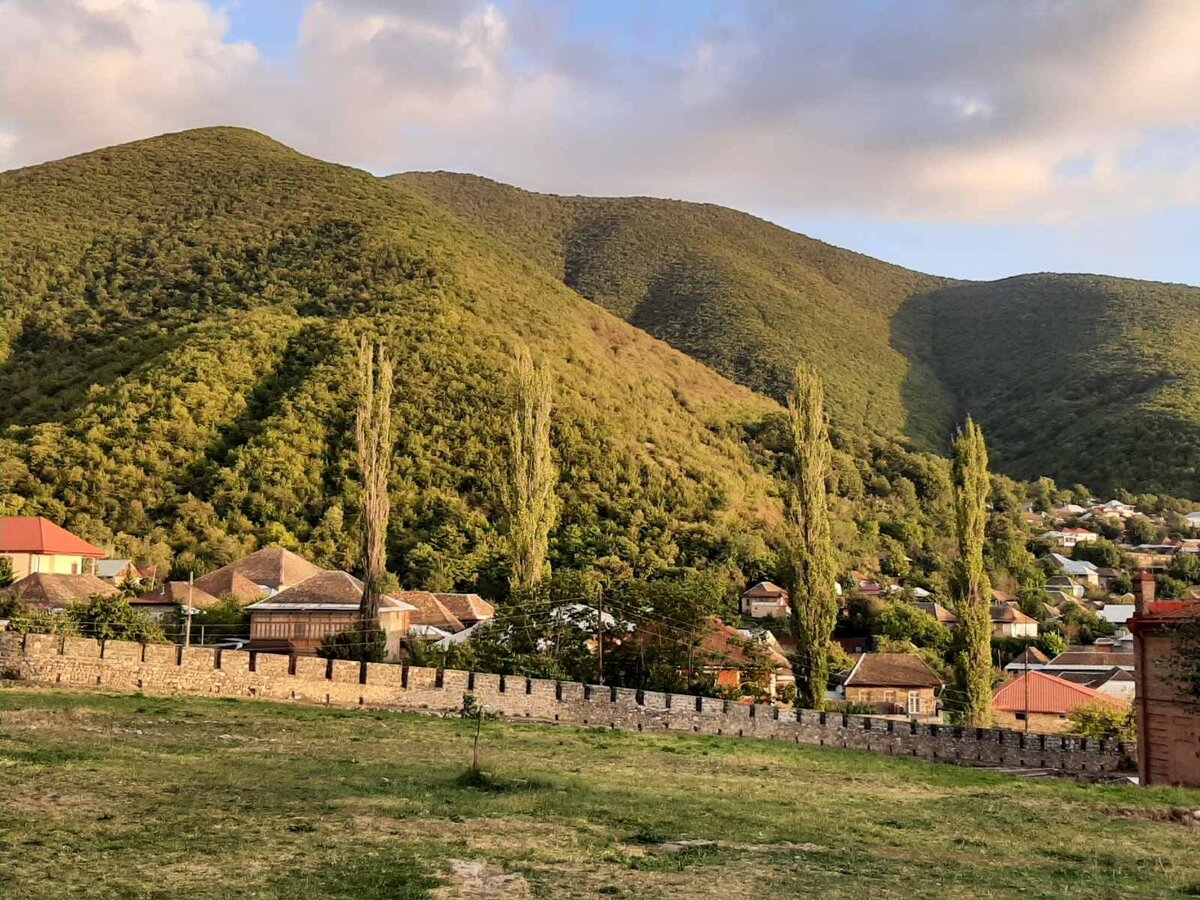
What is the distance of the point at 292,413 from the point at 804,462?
3657cm

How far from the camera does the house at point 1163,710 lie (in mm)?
27359

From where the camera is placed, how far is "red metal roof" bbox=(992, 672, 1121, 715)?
51062mm

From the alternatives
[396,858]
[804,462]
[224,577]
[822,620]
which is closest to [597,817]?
[396,858]

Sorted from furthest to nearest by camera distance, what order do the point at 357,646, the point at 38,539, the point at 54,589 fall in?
the point at 38,539 → the point at 54,589 → the point at 357,646

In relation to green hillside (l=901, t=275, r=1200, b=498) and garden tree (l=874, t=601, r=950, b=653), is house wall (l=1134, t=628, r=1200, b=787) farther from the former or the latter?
green hillside (l=901, t=275, r=1200, b=498)

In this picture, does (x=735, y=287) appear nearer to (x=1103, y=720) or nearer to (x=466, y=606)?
(x=466, y=606)

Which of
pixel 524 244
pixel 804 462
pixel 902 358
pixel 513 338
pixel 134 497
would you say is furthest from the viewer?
pixel 524 244

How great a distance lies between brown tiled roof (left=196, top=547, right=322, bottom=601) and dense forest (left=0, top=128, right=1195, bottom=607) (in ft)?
11.5

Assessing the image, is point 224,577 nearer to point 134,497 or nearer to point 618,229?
point 134,497

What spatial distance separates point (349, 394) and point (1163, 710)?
170 ft

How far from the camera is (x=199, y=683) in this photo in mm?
24734

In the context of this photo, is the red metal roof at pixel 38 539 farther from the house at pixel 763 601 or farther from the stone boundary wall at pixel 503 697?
the house at pixel 763 601

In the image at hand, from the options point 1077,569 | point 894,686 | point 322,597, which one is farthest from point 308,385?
point 1077,569

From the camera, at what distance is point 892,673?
53969 mm
